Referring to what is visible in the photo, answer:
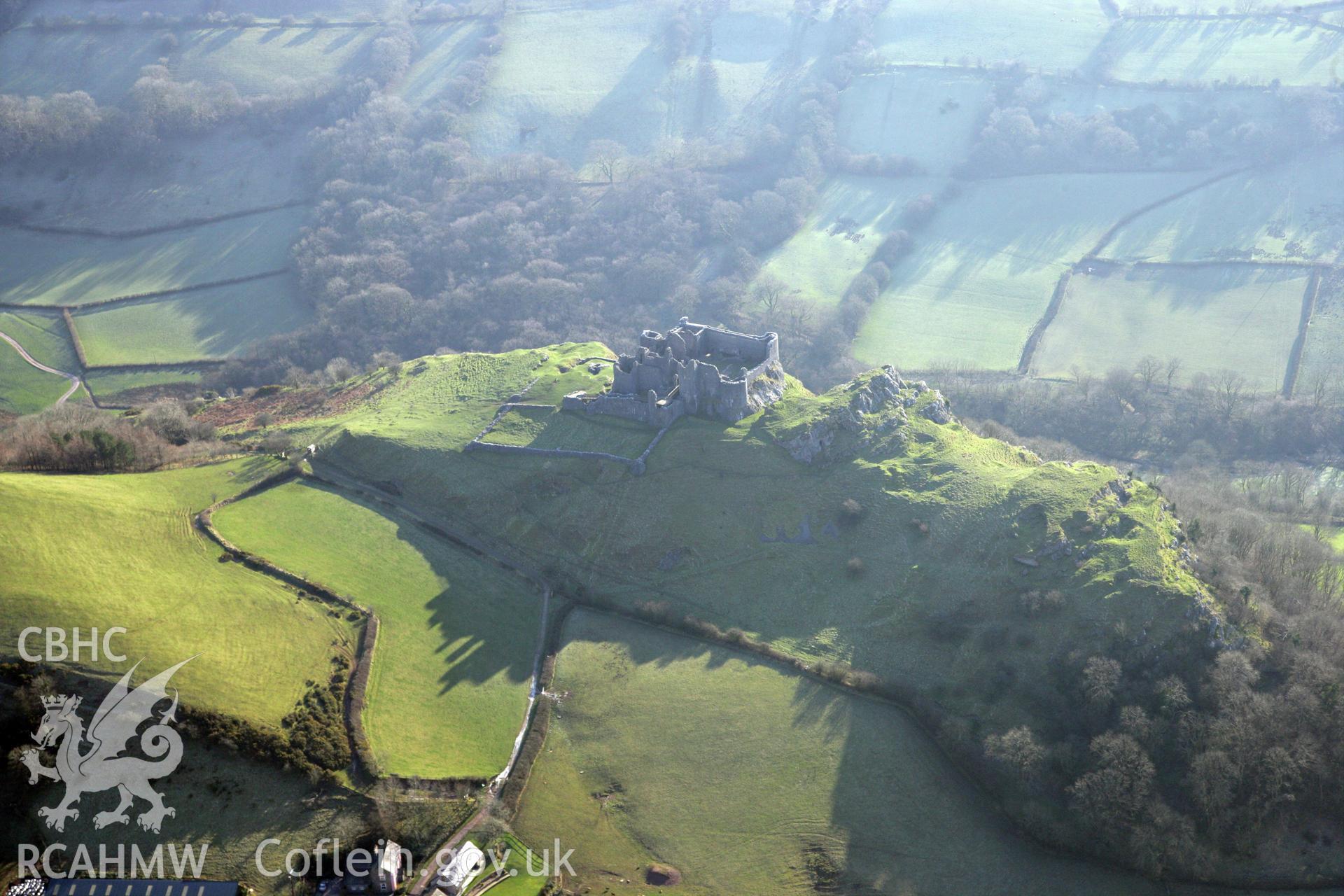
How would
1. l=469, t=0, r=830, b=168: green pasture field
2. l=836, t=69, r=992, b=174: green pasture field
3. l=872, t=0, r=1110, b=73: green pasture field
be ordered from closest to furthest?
1. l=836, t=69, r=992, b=174: green pasture field
2. l=872, t=0, r=1110, b=73: green pasture field
3. l=469, t=0, r=830, b=168: green pasture field

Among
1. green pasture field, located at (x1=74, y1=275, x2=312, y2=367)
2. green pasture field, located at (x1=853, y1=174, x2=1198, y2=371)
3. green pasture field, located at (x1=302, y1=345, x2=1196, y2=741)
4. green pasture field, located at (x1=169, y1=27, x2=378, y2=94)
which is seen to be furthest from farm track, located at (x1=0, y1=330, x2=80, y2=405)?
green pasture field, located at (x1=853, y1=174, x2=1198, y2=371)

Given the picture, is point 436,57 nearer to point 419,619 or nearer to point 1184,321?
point 1184,321

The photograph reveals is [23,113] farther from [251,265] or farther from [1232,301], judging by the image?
[1232,301]

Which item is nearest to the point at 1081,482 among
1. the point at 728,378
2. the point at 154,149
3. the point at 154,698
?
the point at 728,378

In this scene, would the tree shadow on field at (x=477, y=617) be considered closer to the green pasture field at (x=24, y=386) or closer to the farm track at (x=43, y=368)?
the farm track at (x=43, y=368)

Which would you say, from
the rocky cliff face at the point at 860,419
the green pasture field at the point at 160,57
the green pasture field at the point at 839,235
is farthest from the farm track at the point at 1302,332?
the green pasture field at the point at 160,57

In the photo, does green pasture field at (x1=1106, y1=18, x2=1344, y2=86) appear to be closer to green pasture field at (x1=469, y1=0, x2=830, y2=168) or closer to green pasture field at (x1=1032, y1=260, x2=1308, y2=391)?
→ green pasture field at (x1=1032, y1=260, x2=1308, y2=391)

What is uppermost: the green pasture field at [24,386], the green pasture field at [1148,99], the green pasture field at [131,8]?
the green pasture field at [1148,99]

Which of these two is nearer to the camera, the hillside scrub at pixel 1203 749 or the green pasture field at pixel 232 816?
the green pasture field at pixel 232 816
